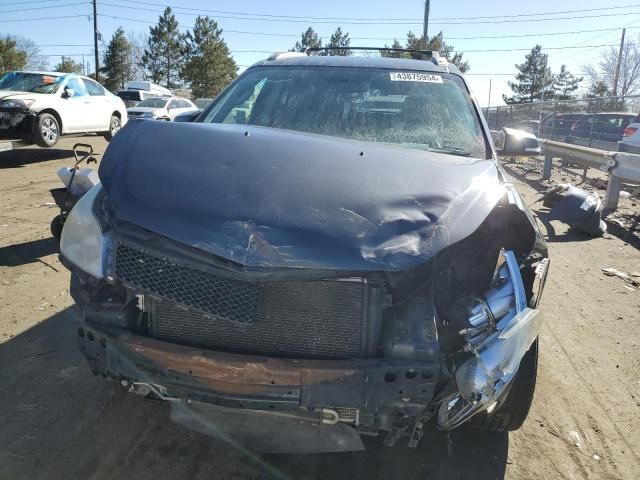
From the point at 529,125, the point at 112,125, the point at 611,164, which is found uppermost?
the point at 529,125

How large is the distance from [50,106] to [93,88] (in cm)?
240

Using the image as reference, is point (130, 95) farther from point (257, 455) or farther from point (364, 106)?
point (257, 455)

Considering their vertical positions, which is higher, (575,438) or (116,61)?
(116,61)

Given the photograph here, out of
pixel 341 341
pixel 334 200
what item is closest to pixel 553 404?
pixel 341 341

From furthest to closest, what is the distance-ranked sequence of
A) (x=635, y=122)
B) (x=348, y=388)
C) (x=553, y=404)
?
1. (x=635, y=122)
2. (x=553, y=404)
3. (x=348, y=388)

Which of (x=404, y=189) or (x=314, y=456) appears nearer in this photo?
(x=404, y=189)

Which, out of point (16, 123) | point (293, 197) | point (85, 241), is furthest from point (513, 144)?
point (16, 123)

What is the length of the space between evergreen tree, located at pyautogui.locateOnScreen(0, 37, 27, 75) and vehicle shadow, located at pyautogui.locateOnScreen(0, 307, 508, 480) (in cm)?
4561

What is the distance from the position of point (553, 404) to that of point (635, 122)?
12.8 meters

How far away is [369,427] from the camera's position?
2012mm

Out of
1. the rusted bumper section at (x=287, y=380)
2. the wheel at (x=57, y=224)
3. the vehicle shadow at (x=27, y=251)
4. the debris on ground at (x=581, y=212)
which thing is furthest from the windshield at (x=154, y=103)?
the rusted bumper section at (x=287, y=380)

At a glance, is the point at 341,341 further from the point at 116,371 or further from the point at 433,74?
the point at 433,74

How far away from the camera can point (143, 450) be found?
2469mm

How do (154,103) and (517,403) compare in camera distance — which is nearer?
(517,403)
